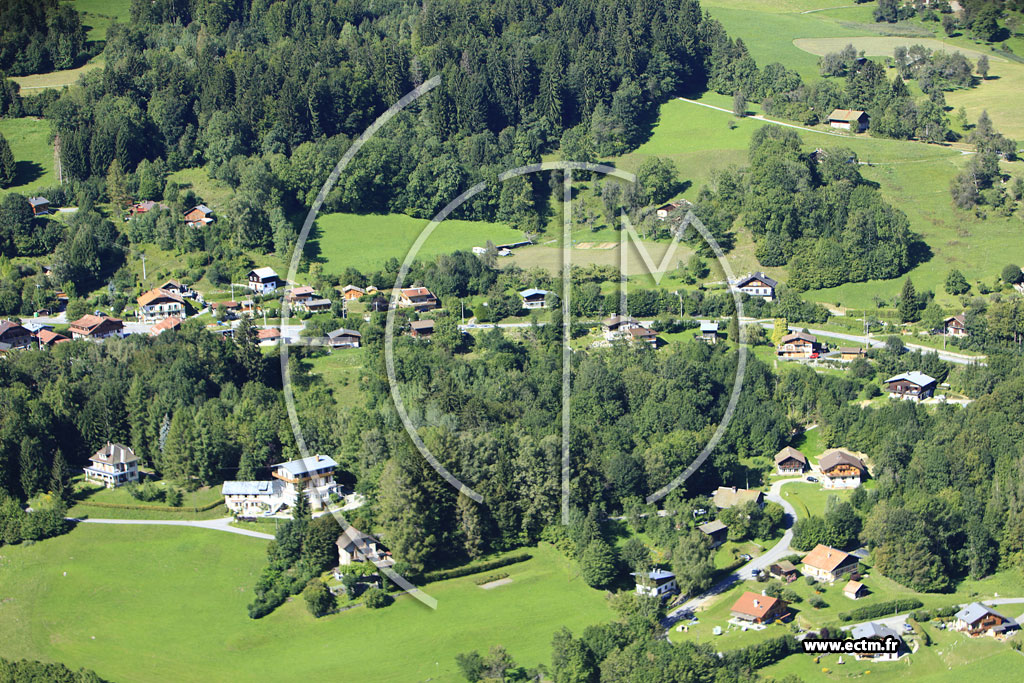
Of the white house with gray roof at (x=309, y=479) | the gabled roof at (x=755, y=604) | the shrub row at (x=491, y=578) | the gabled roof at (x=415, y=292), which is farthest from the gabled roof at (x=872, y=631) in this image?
the gabled roof at (x=415, y=292)

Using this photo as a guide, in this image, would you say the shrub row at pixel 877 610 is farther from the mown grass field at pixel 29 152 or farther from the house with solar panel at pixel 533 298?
the mown grass field at pixel 29 152

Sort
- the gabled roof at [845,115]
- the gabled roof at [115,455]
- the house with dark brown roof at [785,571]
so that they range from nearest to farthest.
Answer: the house with dark brown roof at [785,571], the gabled roof at [115,455], the gabled roof at [845,115]

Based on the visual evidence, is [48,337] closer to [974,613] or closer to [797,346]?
[797,346]

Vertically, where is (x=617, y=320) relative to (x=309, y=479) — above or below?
above

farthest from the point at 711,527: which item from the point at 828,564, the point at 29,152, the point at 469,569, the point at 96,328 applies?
the point at 29,152

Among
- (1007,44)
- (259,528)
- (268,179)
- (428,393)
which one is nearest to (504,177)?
(268,179)
